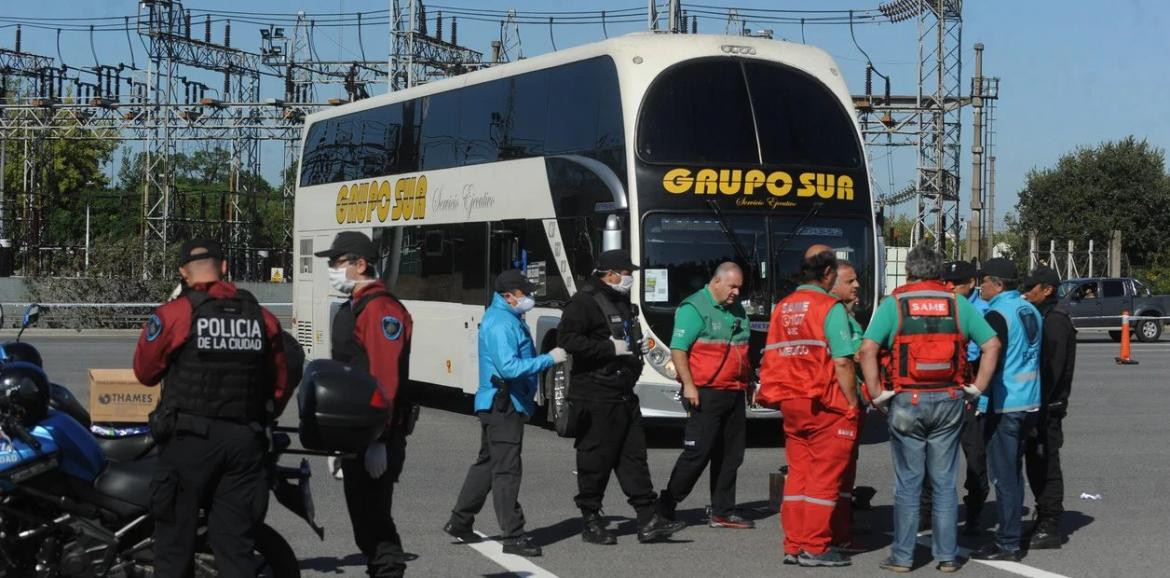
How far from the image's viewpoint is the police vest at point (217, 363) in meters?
6.00

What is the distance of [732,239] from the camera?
1464 cm

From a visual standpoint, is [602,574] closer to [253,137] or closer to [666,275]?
[666,275]

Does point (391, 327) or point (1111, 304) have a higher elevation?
point (391, 327)

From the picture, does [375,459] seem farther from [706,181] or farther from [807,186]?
[807,186]

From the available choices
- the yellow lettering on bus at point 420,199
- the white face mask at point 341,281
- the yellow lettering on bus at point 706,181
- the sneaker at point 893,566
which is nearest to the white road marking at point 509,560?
the sneaker at point 893,566

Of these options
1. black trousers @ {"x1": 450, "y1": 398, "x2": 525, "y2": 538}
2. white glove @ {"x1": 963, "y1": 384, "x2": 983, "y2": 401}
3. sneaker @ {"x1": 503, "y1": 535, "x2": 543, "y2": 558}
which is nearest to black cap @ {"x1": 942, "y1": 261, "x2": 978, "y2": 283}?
white glove @ {"x1": 963, "y1": 384, "x2": 983, "y2": 401}

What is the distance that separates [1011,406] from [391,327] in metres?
3.99

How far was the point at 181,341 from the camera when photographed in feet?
19.7

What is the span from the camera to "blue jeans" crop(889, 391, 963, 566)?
838 centimetres

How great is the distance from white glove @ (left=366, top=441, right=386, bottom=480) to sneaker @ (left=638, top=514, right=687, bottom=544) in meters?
2.83

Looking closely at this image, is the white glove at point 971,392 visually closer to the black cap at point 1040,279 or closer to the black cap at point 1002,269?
the black cap at point 1002,269

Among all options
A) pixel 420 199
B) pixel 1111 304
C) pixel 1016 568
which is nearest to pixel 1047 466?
pixel 1016 568

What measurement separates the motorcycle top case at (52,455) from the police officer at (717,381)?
4157mm

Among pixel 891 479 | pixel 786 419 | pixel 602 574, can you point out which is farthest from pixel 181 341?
pixel 891 479
